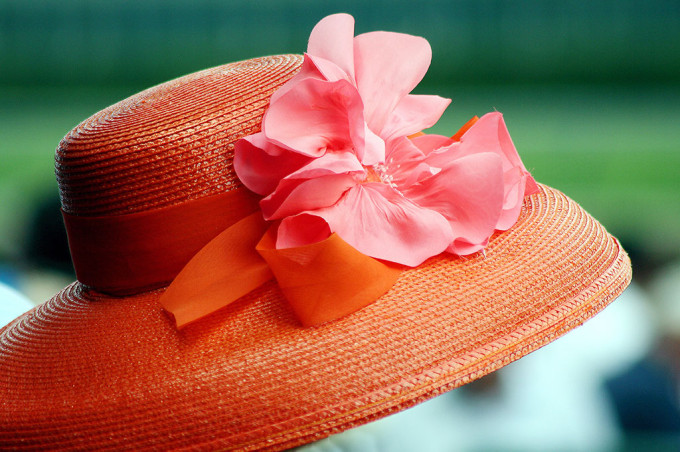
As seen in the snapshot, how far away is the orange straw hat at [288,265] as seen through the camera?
554 millimetres

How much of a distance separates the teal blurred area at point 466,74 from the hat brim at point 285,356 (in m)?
1.55

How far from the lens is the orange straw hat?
55cm

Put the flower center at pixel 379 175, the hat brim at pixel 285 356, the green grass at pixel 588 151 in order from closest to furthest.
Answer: the hat brim at pixel 285 356, the flower center at pixel 379 175, the green grass at pixel 588 151

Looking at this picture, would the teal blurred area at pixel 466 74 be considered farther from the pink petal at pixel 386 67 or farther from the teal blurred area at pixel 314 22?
the pink petal at pixel 386 67

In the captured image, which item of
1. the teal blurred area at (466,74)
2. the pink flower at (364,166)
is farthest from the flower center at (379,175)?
the teal blurred area at (466,74)

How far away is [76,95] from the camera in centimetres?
240

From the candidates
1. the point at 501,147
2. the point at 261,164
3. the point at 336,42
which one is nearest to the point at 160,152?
the point at 261,164

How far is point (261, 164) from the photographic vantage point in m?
0.63

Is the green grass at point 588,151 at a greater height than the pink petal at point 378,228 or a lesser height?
lesser

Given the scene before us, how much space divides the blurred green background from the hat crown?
1.59m

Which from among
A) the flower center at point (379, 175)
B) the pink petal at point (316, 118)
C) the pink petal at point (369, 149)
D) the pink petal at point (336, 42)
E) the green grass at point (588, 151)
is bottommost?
the green grass at point (588, 151)

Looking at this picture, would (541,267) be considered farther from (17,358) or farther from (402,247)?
(17,358)

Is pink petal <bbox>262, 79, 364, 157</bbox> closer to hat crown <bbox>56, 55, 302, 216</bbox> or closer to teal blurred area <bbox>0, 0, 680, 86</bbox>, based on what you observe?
hat crown <bbox>56, 55, 302, 216</bbox>

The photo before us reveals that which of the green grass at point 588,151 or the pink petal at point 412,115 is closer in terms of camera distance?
the pink petal at point 412,115
